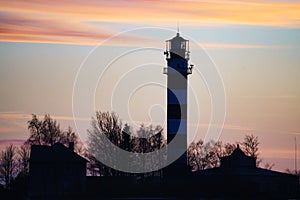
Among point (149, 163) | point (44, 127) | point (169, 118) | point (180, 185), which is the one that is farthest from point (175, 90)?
point (44, 127)

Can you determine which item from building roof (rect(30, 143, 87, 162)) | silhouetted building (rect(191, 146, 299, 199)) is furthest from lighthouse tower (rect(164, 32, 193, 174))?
building roof (rect(30, 143, 87, 162))

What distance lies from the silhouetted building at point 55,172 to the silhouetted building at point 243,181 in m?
10.2

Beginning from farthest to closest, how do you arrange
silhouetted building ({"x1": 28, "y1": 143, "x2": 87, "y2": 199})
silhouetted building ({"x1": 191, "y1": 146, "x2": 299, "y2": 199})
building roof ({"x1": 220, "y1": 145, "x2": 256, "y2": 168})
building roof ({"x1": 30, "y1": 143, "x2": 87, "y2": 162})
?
1. building roof ({"x1": 220, "y1": 145, "x2": 256, "y2": 168})
2. building roof ({"x1": 30, "y1": 143, "x2": 87, "y2": 162})
3. silhouetted building ({"x1": 28, "y1": 143, "x2": 87, "y2": 199})
4. silhouetted building ({"x1": 191, "y1": 146, "x2": 299, "y2": 199})

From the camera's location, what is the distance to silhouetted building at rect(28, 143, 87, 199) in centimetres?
6731

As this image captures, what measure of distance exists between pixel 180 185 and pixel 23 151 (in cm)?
2832

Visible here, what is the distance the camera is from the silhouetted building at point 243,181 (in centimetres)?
6309

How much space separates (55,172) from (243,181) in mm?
16045

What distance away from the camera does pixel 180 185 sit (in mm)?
64688

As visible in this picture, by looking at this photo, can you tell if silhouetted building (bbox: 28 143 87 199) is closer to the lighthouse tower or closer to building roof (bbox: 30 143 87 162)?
building roof (bbox: 30 143 87 162)

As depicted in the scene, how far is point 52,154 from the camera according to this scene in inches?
2702

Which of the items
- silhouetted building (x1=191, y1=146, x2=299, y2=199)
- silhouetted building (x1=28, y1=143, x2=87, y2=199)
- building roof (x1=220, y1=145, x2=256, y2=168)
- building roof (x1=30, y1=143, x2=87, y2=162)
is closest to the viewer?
silhouetted building (x1=191, y1=146, x2=299, y2=199)

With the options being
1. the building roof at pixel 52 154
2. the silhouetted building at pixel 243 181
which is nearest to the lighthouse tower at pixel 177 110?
the silhouetted building at pixel 243 181

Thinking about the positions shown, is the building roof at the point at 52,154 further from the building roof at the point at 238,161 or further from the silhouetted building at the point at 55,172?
the building roof at the point at 238,161

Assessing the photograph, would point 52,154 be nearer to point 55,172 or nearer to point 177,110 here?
point 55,172
